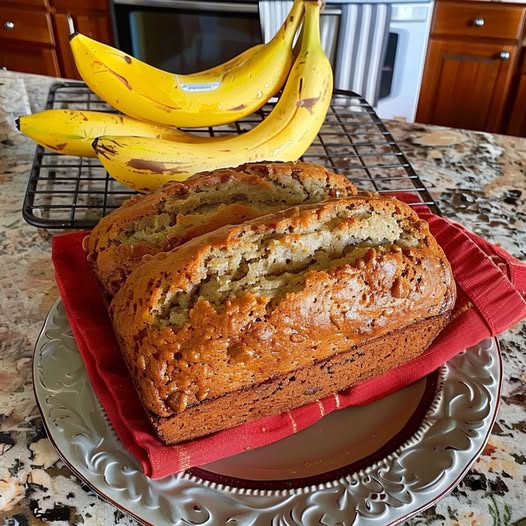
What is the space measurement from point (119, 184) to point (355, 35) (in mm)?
1344

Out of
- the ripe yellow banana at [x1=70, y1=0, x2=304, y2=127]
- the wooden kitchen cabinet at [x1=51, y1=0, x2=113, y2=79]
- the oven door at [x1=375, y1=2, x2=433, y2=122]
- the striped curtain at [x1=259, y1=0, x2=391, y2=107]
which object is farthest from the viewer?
the wooden kitchen cabinet at [x1=51, y1=0, x2=113, y2=79]

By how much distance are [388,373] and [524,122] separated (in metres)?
2.21

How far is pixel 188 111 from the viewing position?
1103 millimetres

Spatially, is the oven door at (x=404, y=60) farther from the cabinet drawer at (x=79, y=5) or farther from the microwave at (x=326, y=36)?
the cabinet drawer at (x=79, y=5)

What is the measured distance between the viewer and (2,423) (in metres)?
0.71

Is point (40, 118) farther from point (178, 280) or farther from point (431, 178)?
point (431, 178)

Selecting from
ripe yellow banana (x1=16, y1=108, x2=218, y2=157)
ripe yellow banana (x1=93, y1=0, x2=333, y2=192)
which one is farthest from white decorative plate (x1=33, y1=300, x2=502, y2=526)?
ripe yellow banana (x1=16, y1=108, x2=218, y2=157)

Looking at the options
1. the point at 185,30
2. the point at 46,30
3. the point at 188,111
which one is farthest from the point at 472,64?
the point at 46,30

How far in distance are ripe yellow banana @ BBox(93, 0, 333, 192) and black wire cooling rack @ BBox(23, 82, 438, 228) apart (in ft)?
0.38

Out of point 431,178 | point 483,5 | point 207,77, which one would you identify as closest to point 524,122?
point 483,5

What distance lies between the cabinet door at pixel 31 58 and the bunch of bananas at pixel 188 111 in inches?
78.2

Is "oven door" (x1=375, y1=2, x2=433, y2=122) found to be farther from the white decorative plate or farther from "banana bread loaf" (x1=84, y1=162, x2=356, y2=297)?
the white decorative plate

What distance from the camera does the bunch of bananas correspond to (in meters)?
0.98

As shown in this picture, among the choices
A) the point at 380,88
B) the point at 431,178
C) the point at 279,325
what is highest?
the point at 279,325
